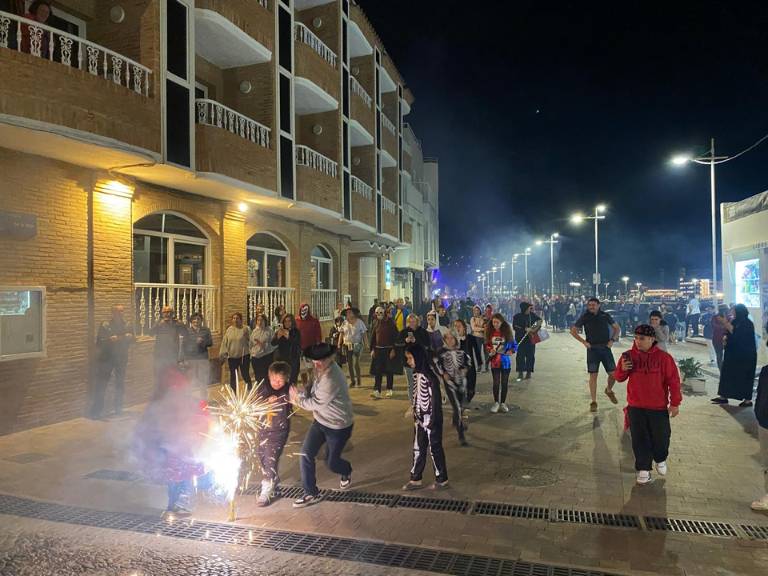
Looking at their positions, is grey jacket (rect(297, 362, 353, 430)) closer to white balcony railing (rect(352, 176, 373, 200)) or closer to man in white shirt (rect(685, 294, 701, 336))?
white balcony railing (rect(352, 176, 373, 200))

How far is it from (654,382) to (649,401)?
22 centimetres

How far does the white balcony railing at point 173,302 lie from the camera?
37.7ft

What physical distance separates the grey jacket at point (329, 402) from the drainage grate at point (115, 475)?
8.33 feet

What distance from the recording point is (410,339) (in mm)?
10141

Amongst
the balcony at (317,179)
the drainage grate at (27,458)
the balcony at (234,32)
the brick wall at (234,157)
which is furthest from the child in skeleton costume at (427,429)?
the balcony at (317,179)

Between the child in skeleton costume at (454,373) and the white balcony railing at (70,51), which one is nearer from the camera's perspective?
the child in skeleton costume at (454,373)

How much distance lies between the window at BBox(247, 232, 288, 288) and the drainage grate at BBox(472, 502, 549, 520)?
36.8 feet

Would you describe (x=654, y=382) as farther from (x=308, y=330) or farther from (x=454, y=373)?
(x=308, y=330)

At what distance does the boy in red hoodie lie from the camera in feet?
20.7

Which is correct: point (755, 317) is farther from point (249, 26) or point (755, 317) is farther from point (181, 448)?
point (181, 448)

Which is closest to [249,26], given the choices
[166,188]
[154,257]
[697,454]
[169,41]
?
[169,41]

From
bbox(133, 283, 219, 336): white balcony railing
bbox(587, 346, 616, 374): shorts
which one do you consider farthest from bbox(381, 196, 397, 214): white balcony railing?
bbox(587, 346, 616, 374): shorts

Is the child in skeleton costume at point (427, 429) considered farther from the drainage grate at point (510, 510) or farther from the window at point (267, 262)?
the window at point (267, 262)

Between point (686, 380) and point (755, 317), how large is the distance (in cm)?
873
